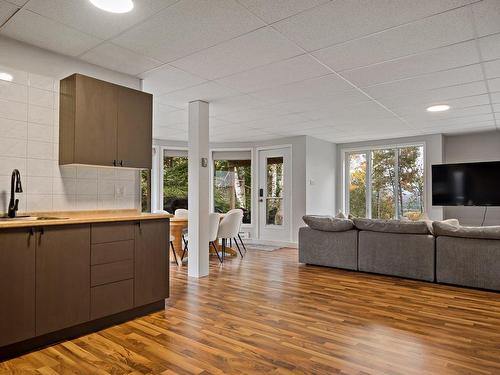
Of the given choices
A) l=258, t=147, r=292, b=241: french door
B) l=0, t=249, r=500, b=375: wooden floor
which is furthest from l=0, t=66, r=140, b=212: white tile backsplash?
l=258, t=147, r=292, b=241: french door

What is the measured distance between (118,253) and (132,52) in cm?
174

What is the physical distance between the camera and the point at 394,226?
4703mm

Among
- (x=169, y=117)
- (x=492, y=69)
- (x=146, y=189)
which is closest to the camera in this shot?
(x=492, y=69)

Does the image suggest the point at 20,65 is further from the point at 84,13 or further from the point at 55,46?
the point at 84,13

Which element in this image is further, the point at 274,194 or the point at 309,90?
the point at 274,194

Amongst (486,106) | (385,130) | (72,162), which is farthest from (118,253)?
(385,130)

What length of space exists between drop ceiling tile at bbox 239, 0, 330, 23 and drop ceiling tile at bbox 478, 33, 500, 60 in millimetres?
1536

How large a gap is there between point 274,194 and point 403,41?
209 inches

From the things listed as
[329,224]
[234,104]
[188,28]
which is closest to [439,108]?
[329,224]

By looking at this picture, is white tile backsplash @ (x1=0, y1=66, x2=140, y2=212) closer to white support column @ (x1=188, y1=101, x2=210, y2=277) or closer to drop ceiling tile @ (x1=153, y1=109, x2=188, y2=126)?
white support column @ (x1=188, y1=101, x2=210, y2=277)

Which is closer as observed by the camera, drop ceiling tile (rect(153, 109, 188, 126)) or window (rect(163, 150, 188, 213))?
drop ceiling tile (rect(153, 109, 188, 126))

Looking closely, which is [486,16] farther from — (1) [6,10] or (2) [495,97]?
(1) [6,10]

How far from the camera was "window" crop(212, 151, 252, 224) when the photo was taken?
333 inches

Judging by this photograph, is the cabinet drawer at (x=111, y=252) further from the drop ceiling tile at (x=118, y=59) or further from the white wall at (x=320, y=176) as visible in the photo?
the white wall at (x=320, y=176)
